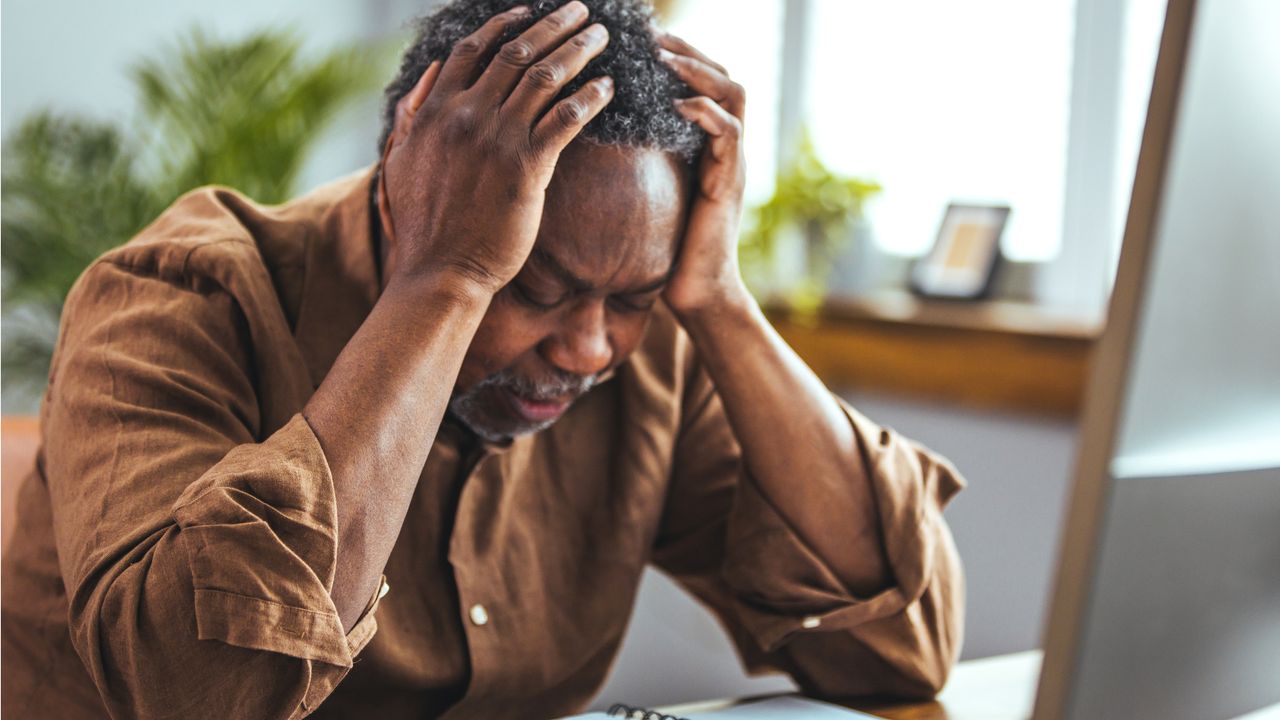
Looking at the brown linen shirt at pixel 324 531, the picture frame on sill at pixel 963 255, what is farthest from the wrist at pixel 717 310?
the picture frame on sill at pixel 963 255

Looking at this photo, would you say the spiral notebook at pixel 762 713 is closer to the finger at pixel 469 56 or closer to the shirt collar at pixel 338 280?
the shirt collar at pixel 338 280

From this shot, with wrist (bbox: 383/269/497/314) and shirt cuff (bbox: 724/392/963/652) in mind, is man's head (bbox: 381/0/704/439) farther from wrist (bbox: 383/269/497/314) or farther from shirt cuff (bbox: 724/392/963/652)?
shirt cuff (bbox: 724/392/963/652)

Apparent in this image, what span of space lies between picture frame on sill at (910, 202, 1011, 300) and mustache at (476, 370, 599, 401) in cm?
180

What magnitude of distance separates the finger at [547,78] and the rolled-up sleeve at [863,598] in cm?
46

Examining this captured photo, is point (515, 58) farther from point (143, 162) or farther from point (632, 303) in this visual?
point (143, 162)

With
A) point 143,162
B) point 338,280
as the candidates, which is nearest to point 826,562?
point 338,280

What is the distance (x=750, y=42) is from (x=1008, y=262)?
41.0 inches

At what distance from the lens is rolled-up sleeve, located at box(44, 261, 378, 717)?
31.9 inches

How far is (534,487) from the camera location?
126 cm

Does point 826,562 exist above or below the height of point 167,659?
below

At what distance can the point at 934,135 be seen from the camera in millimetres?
2953

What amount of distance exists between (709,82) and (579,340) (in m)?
0.27

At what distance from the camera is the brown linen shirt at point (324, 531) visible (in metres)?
0.82

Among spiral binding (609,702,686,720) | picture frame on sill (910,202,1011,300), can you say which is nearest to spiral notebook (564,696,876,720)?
spiral binding (609,702,686,720)
